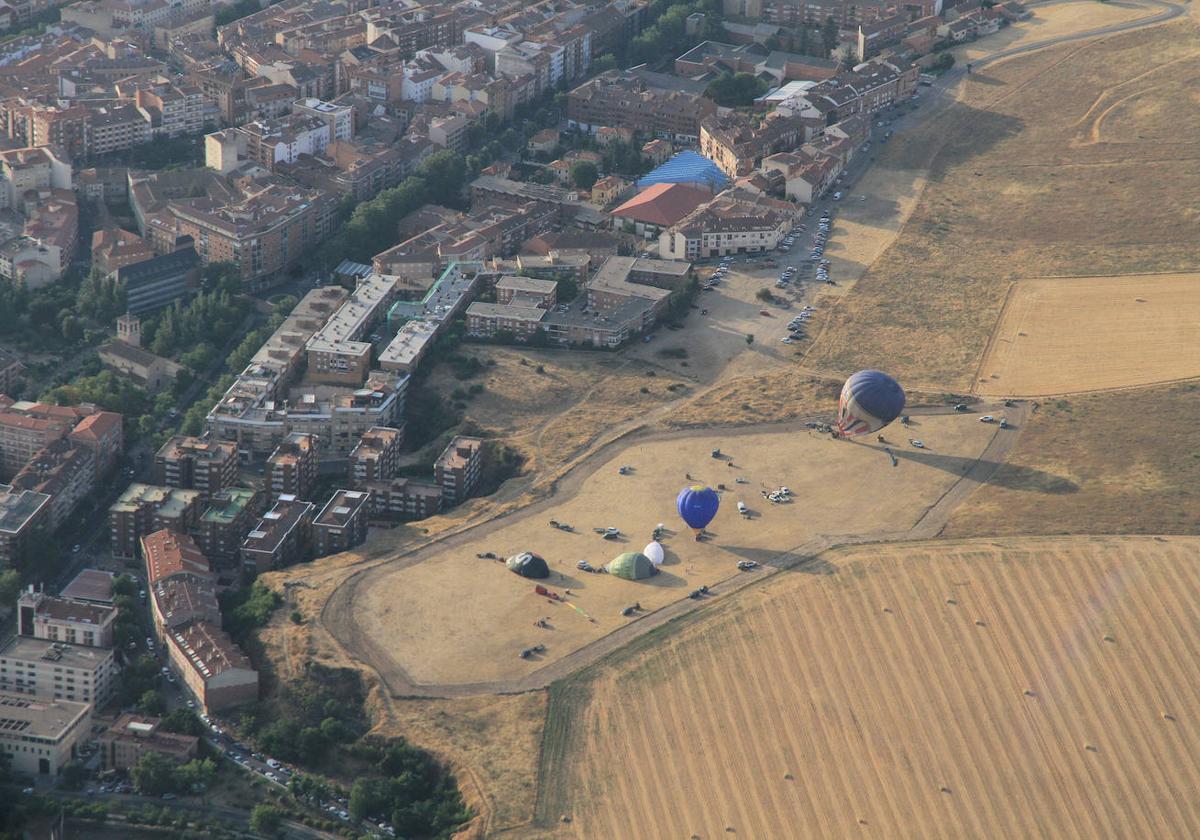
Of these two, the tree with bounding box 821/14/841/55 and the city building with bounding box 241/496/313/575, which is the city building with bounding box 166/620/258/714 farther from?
the tree with bounding box 821/14/841/55

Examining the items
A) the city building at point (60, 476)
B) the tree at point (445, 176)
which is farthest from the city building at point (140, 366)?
the tree at point (445, 176)

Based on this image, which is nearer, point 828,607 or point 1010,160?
point 828,607

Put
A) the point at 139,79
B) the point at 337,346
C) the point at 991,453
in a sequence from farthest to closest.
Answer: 1. the point at 139,79
2. the point at 337,346
3. the point at 991,453

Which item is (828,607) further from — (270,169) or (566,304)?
(270,169)

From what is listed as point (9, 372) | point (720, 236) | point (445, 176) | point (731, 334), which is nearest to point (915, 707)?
point (731, 334)

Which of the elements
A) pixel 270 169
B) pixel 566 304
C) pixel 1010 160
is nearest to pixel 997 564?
pixel 566 304

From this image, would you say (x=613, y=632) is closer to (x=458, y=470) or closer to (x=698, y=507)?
(x=698, y=507)

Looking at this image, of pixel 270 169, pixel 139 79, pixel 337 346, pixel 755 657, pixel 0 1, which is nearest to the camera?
pixel 755 657
